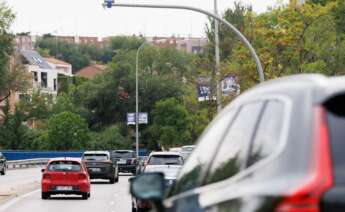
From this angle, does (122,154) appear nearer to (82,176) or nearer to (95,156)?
(95,156)

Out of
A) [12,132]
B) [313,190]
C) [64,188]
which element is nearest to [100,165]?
[64,188]

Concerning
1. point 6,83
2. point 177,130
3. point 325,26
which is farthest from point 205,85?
point 6,83

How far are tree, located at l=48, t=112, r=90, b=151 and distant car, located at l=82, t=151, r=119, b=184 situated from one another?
163ft

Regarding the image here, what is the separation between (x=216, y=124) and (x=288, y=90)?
139 cm

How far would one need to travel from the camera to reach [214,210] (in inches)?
213

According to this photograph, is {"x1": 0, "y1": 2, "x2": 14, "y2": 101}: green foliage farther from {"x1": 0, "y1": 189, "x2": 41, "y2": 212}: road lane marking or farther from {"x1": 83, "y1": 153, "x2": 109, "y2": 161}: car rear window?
{"x1": 0, "y1": 189, "x2": 41, "y2": 212}: road lane marking

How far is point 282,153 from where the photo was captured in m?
4.66

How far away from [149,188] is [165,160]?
Answer: 22996 mm

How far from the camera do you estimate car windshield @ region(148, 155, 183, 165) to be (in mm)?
29484

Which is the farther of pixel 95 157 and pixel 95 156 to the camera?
pixel 95 156

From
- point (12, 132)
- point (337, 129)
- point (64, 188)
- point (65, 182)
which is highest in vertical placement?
point (337, 129)

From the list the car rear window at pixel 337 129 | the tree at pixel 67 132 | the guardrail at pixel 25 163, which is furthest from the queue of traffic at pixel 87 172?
the tree at pixel 67 132

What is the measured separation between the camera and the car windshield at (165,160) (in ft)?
96.7

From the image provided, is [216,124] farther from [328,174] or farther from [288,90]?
[328,174]
